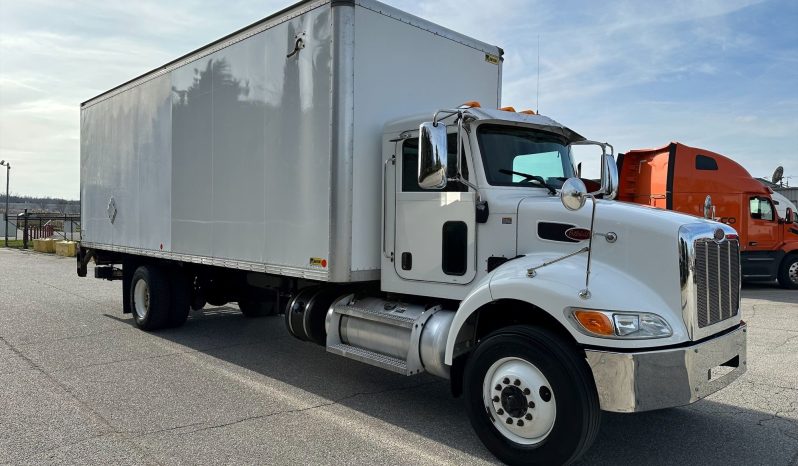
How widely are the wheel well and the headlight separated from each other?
1.83 feet

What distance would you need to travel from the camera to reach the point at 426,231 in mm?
5152

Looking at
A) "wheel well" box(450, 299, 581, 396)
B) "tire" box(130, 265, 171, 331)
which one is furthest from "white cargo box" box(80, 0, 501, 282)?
"wheel well" box(450, 299, 581, 396)

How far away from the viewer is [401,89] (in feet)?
19.0

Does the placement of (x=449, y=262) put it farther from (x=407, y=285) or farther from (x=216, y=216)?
(x=216, y=216)

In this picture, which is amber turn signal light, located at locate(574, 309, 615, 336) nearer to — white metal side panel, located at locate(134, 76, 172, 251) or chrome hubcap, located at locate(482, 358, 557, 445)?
chrome hubcap, located at locate(482, 358, 557, 445)

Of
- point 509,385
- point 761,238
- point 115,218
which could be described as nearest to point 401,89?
point 509,385

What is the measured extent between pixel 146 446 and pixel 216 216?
10.8ft

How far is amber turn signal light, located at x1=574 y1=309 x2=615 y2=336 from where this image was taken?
3646 mm

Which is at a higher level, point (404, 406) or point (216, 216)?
point (216, 216)

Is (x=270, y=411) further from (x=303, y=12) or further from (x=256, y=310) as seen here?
(x=256, y=310)

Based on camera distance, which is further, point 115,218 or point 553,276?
point 115,218

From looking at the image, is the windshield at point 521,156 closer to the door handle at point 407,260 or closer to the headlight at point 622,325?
the door handle at point 407,260

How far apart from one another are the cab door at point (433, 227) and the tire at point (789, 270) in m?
13.9

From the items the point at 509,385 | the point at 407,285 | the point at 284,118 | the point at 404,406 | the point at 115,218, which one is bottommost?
the point at 404,406
